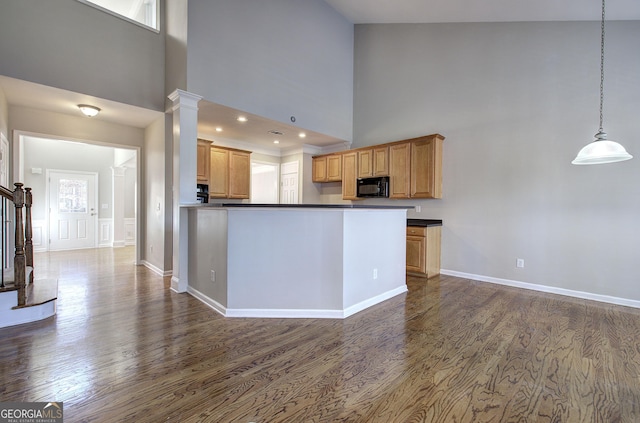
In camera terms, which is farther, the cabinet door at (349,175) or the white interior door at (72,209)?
the white interior door at (72,209)

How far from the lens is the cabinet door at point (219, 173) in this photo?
228 inches

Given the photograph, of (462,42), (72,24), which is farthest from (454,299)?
→ (72,24)

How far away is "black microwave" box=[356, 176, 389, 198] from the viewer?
5.52 meters

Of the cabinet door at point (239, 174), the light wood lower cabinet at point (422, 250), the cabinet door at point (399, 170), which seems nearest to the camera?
the light wood lower cabinet at point (422, 250)

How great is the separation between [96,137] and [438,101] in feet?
19.8

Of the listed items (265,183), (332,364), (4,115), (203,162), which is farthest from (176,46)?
(332,364)

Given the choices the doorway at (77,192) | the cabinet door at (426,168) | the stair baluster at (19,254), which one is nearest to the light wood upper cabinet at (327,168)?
the cabinet door at (426,168)

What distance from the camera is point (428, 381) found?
1.88 metres

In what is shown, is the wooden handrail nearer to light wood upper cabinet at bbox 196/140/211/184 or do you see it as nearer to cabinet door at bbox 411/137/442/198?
light wood upper cabinet at bbox 196/140/211/184

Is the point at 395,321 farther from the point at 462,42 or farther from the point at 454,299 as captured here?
the point at 462,42

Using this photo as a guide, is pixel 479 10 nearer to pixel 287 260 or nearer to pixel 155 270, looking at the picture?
pixel 287 260

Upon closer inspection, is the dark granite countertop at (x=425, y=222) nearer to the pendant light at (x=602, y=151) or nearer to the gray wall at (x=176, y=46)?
the pendant light at (x=602, y=151)

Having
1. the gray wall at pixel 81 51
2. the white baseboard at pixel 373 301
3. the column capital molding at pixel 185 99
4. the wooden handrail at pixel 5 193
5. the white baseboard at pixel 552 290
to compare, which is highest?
the gray wall at pixel 81 51

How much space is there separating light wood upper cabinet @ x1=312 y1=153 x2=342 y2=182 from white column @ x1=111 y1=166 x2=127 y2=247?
538 cm
